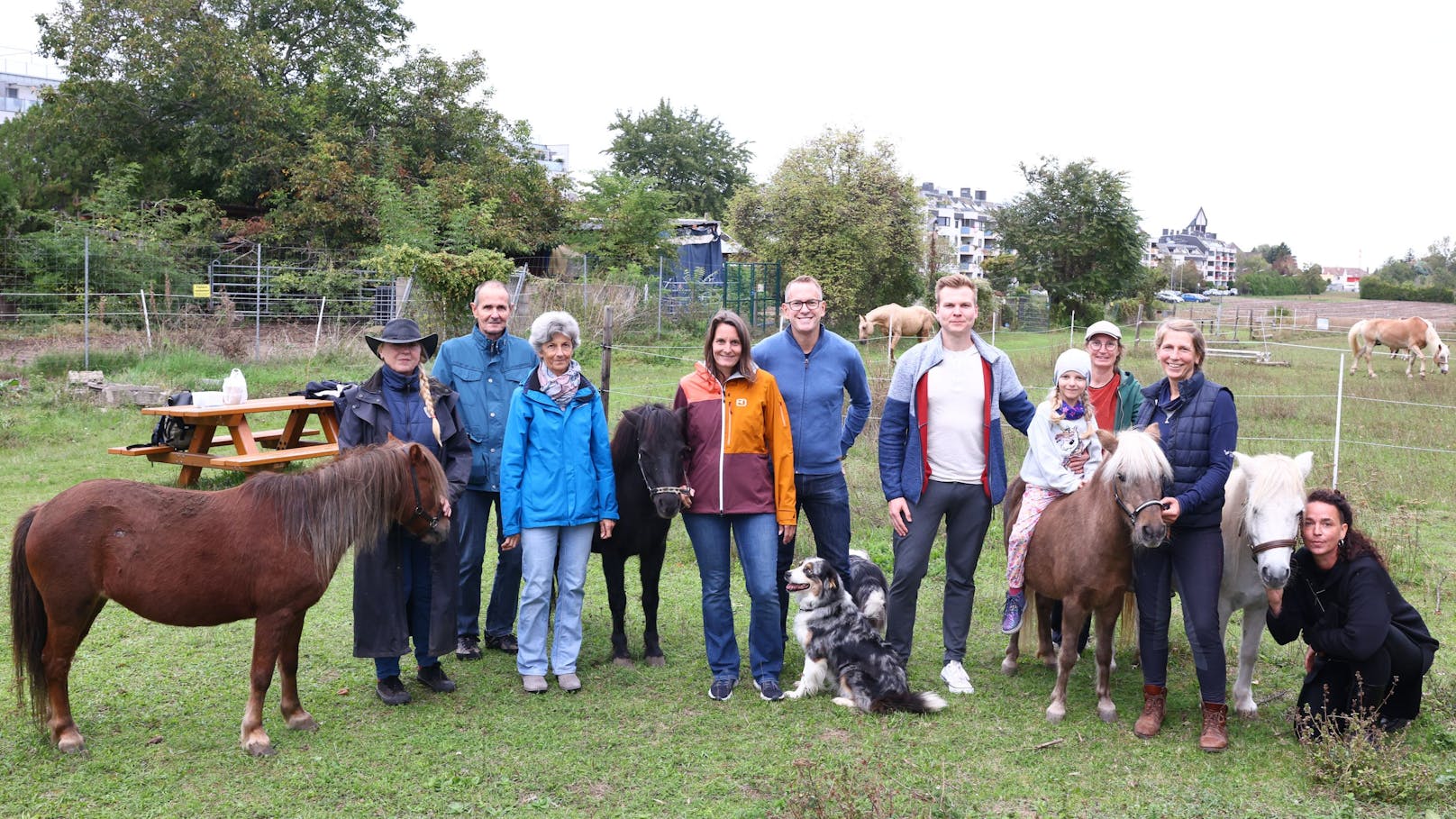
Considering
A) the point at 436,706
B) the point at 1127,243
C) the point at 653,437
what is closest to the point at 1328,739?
the point at 653,437

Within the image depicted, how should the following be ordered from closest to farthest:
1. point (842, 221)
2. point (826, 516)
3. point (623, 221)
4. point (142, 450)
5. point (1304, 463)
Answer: point (1304, 463), point (826, 516), point (142, 450), point (623, 221), point (842, 221)

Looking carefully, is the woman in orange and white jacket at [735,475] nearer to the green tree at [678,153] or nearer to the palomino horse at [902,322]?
the palomino horse at [902,322]

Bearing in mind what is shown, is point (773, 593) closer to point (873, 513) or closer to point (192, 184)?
point (873, 513)

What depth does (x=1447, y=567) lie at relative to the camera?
6.87 metres

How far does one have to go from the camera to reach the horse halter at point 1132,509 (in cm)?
403

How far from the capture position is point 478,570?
5.38m

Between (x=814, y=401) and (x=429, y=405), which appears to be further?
(x=814, y=401)

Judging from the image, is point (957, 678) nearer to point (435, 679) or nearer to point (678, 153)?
point (435, 679)

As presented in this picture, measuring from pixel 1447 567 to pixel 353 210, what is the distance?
21.7 metres

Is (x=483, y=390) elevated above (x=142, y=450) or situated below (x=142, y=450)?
above

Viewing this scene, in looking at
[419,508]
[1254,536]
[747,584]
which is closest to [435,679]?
[419,508]

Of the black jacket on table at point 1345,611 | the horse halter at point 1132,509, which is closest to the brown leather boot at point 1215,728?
the black jacket on table at point 1345,611

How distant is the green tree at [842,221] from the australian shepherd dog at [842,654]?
2256 cm

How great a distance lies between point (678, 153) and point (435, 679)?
4256 centimetres
